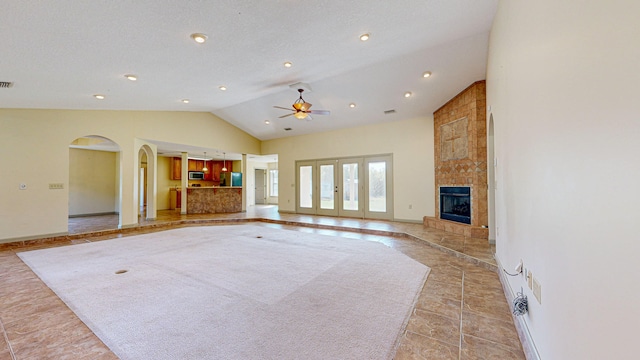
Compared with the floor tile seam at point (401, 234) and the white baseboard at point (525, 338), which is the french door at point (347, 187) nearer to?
the floor tile seam at point (401, 234)

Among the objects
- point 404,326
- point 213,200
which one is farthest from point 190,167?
point 404,326

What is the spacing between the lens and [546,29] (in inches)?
60.2

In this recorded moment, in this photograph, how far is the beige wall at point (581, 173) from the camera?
806 millimetres

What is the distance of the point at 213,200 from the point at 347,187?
5146mm

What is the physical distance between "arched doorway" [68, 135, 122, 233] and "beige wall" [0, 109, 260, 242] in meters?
2.05

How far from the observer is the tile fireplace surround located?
5066mm

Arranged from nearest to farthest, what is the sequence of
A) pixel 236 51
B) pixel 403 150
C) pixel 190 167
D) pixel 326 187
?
pixel 236 51
pixel 403 150
pixel 326 187
pixel 190 167

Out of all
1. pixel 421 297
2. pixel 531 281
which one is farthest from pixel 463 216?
pixel 531 281

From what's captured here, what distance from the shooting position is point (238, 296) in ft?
9.00

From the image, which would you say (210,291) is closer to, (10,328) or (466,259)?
(10,328)

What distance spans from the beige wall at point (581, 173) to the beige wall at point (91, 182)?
38.4 ft

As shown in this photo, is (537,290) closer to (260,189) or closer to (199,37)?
(199,37)

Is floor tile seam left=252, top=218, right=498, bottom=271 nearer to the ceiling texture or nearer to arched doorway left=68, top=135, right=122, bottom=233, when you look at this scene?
the ceiling texture

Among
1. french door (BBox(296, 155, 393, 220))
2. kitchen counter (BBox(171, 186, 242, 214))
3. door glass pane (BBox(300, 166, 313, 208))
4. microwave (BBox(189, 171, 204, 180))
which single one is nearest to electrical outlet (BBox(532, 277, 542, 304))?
french door (BBox(296, 155, 393, 220))
